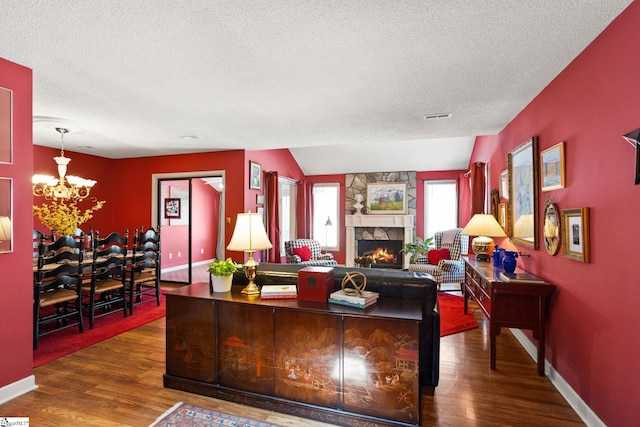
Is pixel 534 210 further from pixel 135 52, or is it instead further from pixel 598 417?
pixel 135 52

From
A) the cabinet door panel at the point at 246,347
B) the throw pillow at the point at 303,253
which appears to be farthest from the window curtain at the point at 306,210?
the cabinet door panel at the point at 246,347

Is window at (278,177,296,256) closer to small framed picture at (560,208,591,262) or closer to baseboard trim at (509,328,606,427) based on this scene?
baseboard trim at (509,328,606,427)

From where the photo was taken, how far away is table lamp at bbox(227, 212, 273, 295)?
7.79 ft

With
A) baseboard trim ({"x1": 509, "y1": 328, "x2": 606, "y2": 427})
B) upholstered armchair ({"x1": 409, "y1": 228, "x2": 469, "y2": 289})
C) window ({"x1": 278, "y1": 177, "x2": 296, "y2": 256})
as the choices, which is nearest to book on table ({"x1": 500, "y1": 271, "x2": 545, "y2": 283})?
baseboard trim ({"x1": 509, "y1": 328, "x2": 606, "y2": 427})

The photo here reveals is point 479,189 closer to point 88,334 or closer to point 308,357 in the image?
point 308,357

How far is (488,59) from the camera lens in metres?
2.31

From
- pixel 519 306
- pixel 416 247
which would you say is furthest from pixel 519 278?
pixel 416 247

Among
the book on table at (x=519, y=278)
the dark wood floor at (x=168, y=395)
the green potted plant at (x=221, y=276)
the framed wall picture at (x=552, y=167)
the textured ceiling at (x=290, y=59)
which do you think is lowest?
the dark wood floor at (x=168, y=395)

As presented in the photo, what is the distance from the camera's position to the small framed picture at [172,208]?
652 centimetres

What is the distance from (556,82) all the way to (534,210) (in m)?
1.09

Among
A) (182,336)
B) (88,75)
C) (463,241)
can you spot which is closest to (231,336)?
(182,336)

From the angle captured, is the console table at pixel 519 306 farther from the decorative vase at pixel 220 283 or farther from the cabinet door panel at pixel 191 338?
the cabinet door panel at pixel 191 338

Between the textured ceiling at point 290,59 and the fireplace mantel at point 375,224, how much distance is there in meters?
3.33

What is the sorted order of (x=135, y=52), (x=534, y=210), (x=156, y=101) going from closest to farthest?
1. (x=135, y=52)
2. (x=534, y=210)
3. (x=156, y=101)
